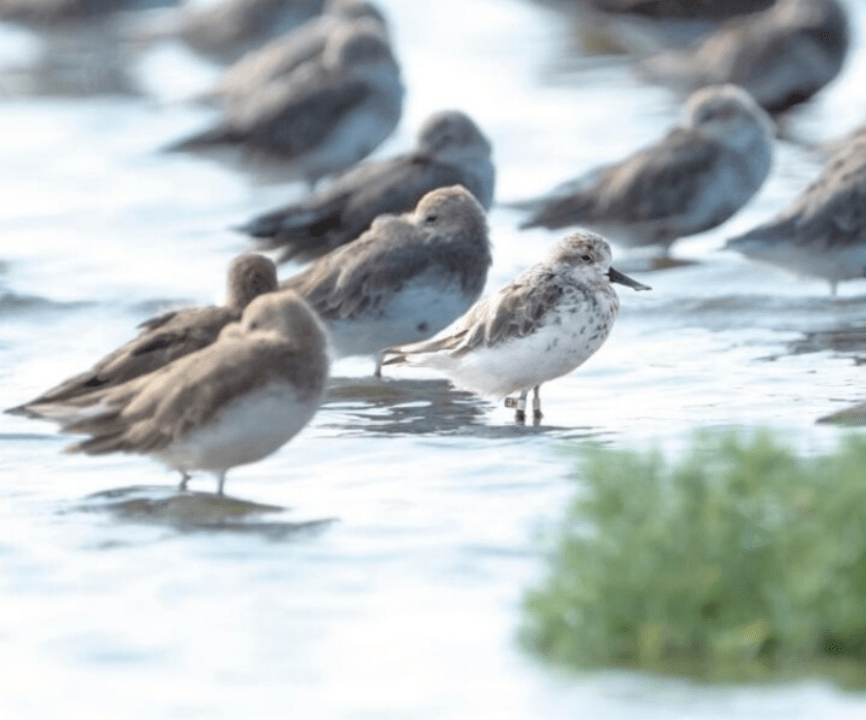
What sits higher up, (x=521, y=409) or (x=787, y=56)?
(x=787, y=56)

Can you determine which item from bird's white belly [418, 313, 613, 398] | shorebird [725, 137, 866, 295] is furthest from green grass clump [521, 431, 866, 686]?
shorebird [725, 137, 866, 295]

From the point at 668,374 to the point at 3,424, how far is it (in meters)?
3.05

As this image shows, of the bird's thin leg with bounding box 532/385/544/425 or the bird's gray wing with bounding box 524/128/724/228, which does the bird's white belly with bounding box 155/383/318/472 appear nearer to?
the bird's thin leg with bounding box 532/385/544/425

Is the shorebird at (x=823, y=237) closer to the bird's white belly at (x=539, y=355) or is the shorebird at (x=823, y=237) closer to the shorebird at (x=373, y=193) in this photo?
the shorebird at (x=373, y=193)

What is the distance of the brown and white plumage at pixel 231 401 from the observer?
6898 mm

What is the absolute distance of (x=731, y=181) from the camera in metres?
13.2

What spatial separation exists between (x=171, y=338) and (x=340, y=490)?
2.78 ft

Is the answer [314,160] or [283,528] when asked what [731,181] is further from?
[283,528]

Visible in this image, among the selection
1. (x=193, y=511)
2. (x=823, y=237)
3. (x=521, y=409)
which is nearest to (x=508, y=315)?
(x=521, y=409)

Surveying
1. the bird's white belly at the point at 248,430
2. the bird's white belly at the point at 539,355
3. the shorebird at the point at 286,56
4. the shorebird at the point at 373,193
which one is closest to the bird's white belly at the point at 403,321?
the bird's white belly at the point at 539,355

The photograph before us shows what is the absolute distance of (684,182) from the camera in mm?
13188

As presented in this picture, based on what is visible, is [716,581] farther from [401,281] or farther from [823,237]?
[823,237]

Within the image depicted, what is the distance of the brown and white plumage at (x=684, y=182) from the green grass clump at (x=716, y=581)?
7844mm

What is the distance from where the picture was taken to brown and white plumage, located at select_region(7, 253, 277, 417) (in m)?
7.57
